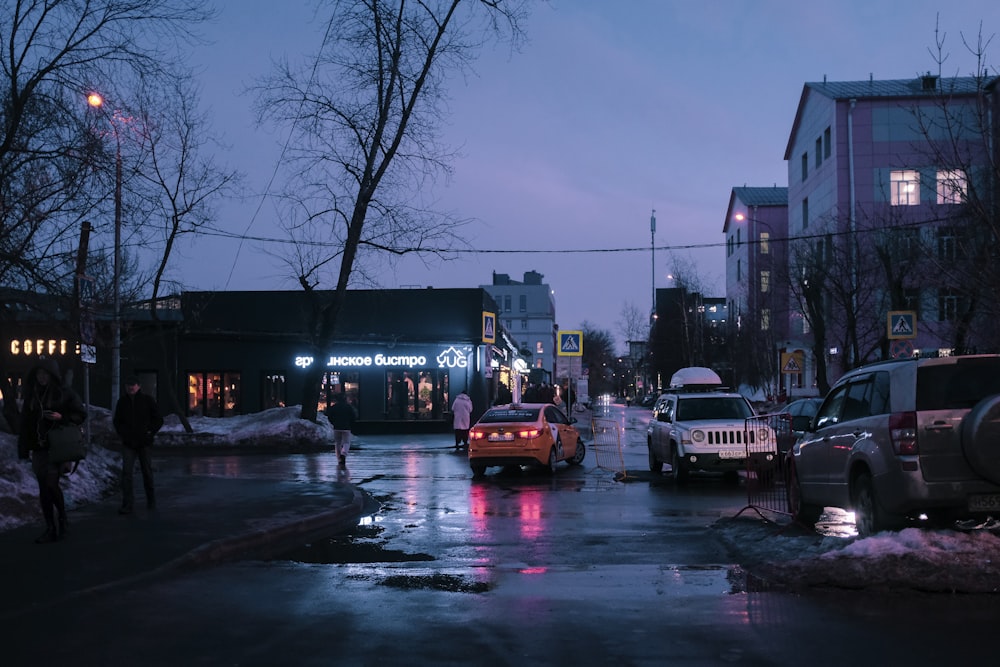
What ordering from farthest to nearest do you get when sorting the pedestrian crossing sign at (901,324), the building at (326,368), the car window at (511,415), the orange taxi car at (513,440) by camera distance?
the building at (326,368)
the pedestrian crossing sign at (901,324)
the car window at (511,415)
the orange taxi car at (513,440)

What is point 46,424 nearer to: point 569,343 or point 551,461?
point 551,461

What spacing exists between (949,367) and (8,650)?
8.16 metres

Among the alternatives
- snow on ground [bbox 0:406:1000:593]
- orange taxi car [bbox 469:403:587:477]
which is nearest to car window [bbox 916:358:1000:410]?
snow on ground [bbox 0:406:1000:593]

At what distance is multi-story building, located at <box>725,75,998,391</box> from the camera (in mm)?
28391

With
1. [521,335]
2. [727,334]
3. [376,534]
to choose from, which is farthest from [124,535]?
[521,335]

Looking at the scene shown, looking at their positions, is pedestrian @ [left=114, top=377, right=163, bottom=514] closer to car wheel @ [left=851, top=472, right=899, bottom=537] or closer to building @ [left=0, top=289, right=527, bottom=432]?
car wheel @ [left=851, top=472, right=899, bottom=537]

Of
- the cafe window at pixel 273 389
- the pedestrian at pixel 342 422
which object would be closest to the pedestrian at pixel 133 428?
the pedestrian at pixel 342 422

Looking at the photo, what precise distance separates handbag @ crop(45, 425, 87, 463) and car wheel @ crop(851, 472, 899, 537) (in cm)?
823

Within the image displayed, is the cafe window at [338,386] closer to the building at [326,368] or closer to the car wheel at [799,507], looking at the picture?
the building at [326,368]

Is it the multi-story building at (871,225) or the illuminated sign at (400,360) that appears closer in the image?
the multi-story building at (871,225)

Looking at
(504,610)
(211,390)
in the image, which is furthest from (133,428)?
(211,390)

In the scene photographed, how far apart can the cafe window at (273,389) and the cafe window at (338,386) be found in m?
1.91

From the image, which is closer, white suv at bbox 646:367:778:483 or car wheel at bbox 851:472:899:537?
car wheel at bbox 851:472:899:537

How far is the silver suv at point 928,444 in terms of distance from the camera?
8.59 m
